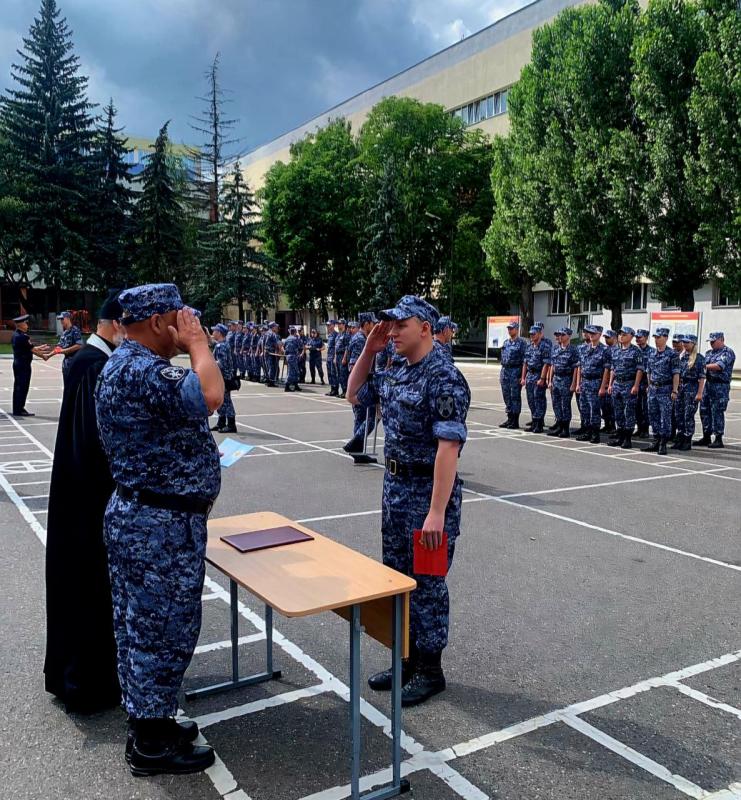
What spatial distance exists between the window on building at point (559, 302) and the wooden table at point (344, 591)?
44.4 m

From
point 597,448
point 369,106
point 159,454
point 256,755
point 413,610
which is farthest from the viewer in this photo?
point 369,106

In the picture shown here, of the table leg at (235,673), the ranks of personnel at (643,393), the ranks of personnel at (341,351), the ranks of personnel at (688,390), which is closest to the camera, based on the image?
the table leg at (235,673)

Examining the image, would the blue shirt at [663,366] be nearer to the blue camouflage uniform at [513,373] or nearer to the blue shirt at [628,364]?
the blue shirt at [628,364]

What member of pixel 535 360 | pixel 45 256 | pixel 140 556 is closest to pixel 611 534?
pixel 140 556

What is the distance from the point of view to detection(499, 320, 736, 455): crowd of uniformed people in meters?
12.8

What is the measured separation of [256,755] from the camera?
128 inches

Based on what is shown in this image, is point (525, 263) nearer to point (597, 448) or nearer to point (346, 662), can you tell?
point (597, 448)

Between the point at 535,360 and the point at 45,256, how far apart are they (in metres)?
44.3

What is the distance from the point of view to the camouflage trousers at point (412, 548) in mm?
3707

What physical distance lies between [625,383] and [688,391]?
3.92 ft

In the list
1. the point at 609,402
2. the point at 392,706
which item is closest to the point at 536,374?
the point at 609,402

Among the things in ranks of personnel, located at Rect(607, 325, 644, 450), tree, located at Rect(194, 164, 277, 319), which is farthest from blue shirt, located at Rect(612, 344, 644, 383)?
tree, located at Rect(194, 164, 277, 319)

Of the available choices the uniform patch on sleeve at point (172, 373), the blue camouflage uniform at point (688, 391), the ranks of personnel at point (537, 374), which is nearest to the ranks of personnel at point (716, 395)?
the blue camouflage uniform at point (688, 391)

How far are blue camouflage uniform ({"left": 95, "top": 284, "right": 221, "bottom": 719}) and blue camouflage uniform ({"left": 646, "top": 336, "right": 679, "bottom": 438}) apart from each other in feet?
36.0
